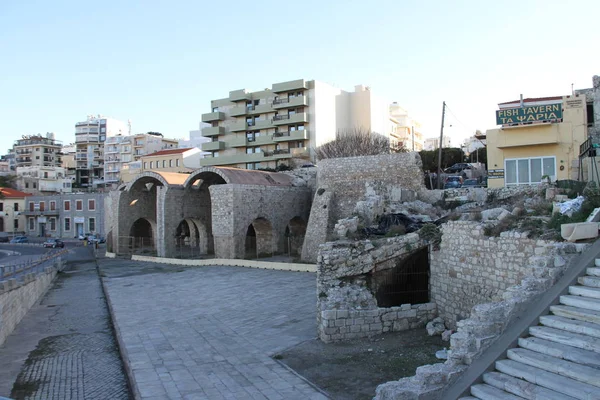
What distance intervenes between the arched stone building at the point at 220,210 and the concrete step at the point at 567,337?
2105 cm

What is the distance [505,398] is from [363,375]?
127 inches

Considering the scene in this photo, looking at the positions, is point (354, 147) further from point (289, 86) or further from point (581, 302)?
point (581, 302)

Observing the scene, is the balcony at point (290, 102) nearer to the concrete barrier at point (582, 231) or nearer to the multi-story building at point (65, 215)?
the multi-story building at point (65, 215)

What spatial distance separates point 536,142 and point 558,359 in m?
15.8

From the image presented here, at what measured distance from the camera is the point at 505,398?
5371 millimetres

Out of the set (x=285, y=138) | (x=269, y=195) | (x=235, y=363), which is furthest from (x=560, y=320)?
(x=285, y=138)

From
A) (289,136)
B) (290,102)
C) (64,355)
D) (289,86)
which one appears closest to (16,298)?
(64,355)

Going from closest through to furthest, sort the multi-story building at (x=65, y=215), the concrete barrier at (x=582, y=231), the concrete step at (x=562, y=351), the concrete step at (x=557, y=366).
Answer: the concrete step at (x=557, y=366) → the concrete step at (x=562, y=351) → the concrete barrier at (x=582, y=231) → the multi-story building at (x=65, y=215)

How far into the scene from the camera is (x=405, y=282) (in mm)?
12531

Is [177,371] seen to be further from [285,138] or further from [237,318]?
[285,138]

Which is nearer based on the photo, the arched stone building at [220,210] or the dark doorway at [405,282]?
the dark doorway at [405,282]

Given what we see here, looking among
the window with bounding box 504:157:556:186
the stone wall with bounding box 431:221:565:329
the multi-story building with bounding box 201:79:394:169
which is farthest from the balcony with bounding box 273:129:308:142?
the stone wall with bounding box 431:221:565:329

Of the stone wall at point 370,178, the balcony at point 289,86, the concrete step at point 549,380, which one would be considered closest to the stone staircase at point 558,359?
the concrete step at point 549,380

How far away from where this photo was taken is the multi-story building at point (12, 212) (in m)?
60.7
